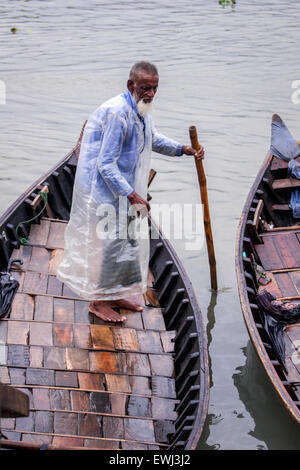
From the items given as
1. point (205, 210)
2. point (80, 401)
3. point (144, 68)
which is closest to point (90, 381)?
point (80, 401)

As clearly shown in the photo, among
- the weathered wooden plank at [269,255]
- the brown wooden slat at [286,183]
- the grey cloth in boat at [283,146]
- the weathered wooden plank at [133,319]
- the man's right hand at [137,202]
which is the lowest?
the weathered wooden plank at [133,319]

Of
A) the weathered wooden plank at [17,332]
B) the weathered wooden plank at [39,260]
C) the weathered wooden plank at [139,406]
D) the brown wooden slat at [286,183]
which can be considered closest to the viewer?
the weathered wooden plank at [139,406]

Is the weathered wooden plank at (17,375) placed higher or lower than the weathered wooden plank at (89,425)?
higher

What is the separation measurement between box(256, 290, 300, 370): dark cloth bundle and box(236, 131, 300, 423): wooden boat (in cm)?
5

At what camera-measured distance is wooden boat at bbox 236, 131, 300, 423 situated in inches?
181

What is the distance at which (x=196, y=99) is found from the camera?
1323cm

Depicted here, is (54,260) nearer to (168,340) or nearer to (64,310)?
(64,310)

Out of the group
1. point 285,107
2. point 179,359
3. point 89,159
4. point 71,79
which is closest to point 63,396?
point 179,359

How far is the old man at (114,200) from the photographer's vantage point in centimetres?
453

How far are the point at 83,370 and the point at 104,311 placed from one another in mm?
725

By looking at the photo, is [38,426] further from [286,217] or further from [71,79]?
[71,79]
